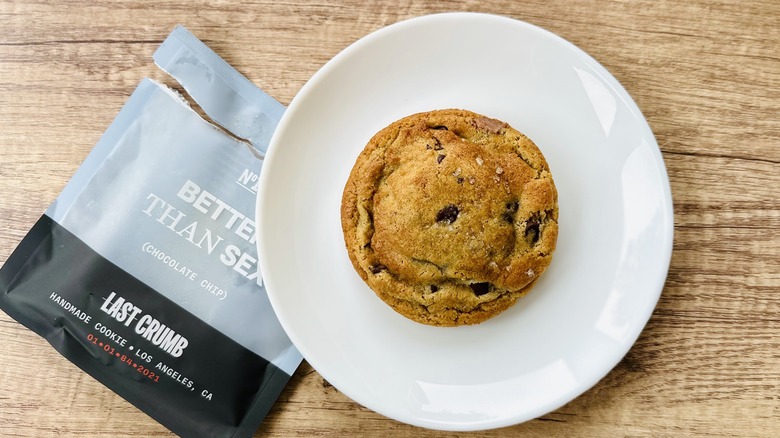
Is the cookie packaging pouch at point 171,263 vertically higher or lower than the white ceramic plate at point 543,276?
lower

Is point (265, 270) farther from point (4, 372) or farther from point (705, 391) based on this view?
point (705, 391)

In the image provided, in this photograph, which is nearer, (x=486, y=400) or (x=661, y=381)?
(x=486, y=400)

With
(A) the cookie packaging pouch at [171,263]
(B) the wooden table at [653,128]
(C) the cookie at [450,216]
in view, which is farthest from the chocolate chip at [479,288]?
(A) the cookie packaging pouch at [171,263]

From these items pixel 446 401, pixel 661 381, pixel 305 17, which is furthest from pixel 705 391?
pixel 305 17

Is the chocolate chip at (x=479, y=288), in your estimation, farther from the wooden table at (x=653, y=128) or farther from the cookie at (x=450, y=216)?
the wooden table at (x=653, y=128)

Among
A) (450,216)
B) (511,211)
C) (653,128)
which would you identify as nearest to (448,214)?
(450,216)

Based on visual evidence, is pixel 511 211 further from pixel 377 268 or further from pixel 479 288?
pixel 377 268
